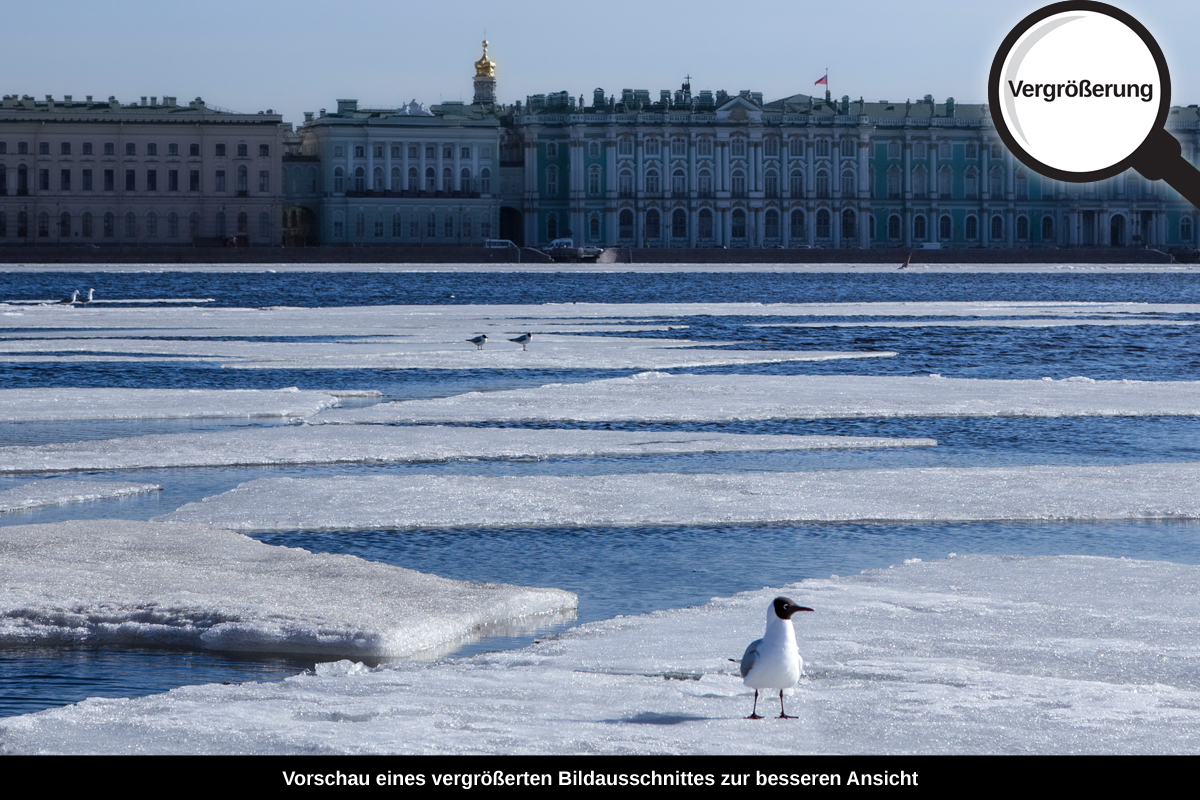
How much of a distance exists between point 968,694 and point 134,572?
379cm

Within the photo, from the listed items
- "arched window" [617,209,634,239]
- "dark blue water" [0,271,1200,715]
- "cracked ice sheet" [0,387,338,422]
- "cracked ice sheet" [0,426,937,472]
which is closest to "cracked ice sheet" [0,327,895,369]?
"dark blue water" [0,271,1200,715]

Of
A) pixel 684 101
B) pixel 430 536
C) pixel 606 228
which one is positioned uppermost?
pixel 684 101

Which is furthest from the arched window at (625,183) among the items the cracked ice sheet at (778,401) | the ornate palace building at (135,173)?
the cracked ice sheet at (778,401)

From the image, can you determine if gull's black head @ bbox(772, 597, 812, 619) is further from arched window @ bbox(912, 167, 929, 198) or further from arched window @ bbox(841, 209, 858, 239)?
arched window @ bbox(912, 167, 929, 198)

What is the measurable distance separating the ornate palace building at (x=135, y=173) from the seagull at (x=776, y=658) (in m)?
93.9

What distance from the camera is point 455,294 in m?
53.6

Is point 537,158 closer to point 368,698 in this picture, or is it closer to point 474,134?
point 474,134

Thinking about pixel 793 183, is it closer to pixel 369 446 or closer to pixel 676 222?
pixel 676 222

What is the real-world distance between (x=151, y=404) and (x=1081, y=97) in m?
14.1

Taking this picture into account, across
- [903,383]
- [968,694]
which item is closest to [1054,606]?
[968,694]

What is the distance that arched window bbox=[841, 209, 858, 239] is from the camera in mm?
106562

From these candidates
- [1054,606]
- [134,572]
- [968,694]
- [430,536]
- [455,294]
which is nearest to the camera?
[968,694]

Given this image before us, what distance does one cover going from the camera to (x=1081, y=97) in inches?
76.6
